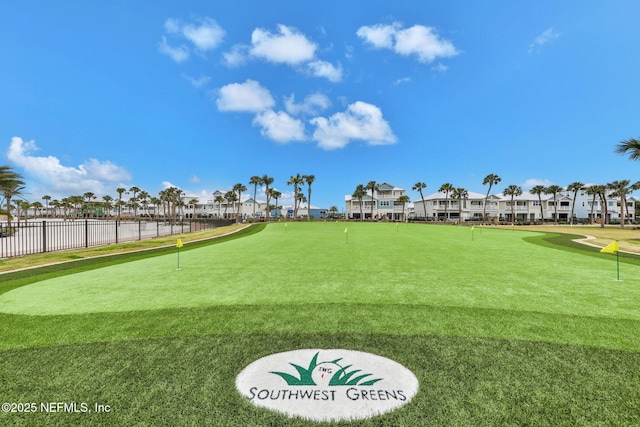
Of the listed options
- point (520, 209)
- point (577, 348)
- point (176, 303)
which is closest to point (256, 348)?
point (176, 303)

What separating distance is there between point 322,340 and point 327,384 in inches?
41.8

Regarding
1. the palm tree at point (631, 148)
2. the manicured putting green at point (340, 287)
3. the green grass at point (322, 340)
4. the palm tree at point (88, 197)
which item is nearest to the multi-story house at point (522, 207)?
the palm tree at point (631, 148)

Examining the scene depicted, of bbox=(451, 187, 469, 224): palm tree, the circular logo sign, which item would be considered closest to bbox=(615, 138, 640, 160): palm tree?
the circular logo sign

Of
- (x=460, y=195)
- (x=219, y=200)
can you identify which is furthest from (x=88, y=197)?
(x=460, y=195)

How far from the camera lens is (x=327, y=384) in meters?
3.13

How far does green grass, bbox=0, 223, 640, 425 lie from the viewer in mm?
2736

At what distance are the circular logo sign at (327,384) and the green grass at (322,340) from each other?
5.6 inches

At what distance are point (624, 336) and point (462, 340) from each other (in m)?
2.53

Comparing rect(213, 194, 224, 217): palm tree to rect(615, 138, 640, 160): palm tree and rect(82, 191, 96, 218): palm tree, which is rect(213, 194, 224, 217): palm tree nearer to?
rect(82, 191, 96, 218): palm tree

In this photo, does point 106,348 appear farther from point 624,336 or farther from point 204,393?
point 624,336

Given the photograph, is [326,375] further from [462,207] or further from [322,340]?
[462,207]

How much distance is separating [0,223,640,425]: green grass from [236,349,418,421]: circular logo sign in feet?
0.47

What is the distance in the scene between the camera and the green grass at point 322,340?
108 inches

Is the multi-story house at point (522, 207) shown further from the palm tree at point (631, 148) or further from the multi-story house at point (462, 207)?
the palm tree at point (631, 148)
